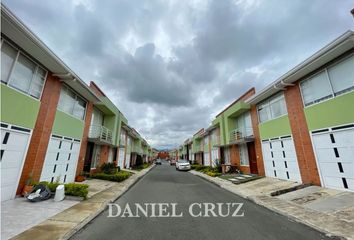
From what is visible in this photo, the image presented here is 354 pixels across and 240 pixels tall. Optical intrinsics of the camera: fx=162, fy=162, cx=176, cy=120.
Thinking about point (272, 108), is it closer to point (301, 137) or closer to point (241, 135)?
point (301, 137)

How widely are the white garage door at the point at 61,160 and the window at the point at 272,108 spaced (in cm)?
1495

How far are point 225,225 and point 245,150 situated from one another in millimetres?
13103

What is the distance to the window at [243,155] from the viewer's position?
53.6 feet

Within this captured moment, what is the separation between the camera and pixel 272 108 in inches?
508

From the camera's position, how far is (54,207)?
5984 millimetres

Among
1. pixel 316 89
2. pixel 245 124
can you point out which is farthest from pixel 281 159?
pixel 245 124

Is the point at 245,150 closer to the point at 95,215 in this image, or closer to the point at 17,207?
the point at 95,215

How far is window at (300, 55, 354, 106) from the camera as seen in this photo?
7645 millimetres

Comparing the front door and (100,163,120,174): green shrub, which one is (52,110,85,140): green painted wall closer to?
(100,163,120,174): green shrub

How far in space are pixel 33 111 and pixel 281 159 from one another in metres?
15.1

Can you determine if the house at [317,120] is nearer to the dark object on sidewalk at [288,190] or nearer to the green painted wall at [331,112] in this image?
the green painted wall at [331,112]

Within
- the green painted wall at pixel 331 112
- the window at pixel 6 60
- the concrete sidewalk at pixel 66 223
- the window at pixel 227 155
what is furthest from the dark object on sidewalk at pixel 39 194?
the window at pixel 227 155

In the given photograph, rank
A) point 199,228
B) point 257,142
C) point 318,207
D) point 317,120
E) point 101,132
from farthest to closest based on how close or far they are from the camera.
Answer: point 101,132, point 257,142, point 317,120, point 318,207, point 199,228

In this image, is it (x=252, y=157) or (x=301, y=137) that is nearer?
(x=301, y=137)
